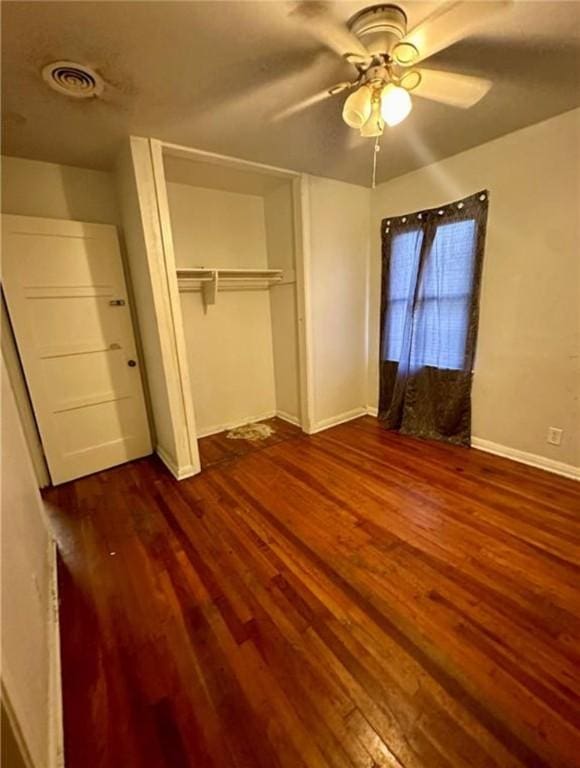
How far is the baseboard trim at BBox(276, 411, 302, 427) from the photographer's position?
145 inches

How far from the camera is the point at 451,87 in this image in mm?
1477

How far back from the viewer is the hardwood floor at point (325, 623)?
1.07 meters

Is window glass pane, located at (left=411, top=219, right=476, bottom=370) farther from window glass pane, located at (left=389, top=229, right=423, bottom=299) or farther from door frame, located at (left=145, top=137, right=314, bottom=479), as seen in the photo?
door frame, located at (left=145, top=137, right=314, bottom=479)

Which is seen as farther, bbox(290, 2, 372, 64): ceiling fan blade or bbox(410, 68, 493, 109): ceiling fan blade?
bbox(410, 68, 493, 109): ceiling fan blade

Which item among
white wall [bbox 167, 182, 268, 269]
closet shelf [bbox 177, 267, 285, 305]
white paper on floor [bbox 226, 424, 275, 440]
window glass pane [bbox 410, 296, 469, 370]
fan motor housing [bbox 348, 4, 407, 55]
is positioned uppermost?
fan motor housing [bbox 348, 4, 407, 55]

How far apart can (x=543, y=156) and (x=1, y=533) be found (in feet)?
11.4

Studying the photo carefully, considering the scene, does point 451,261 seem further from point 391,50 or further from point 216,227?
point 216,227

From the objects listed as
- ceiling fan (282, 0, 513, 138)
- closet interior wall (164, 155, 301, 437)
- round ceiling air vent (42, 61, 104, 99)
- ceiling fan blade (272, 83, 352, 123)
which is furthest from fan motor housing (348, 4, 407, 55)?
closet interior wall (164, 155, 301, 437)

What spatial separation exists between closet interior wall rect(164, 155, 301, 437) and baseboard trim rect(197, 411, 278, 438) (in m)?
0.01

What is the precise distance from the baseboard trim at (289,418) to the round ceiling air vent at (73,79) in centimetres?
294

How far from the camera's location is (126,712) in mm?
1162

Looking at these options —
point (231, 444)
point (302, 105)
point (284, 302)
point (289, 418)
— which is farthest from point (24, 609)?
point (284, 302)

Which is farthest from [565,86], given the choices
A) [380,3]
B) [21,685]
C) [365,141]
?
[21,685]

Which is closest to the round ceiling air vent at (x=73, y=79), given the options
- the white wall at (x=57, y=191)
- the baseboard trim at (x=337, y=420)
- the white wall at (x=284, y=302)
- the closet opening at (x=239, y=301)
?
the white wall at (x=57, y=191)
